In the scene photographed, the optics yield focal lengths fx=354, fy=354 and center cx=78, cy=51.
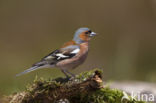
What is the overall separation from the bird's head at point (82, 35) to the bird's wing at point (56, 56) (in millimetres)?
A: 346

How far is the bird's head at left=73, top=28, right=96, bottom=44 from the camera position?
21.0ft

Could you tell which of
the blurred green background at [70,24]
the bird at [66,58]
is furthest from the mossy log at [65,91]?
the blurred green background at [70,24]

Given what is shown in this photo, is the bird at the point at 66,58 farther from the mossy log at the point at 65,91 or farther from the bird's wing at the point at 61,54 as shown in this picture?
the mossy log at the point at 65,91

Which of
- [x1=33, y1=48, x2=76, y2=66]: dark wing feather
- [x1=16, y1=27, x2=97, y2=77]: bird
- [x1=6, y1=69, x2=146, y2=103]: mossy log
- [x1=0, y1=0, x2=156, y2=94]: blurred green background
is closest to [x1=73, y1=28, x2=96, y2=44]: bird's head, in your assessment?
[x1=16, y1=27, x2=97, y2=77]: bird

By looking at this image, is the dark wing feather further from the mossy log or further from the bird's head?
the mossy log

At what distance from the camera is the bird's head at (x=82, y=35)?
6395 mm

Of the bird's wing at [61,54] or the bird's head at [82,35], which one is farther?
the bird's head at [82,35]

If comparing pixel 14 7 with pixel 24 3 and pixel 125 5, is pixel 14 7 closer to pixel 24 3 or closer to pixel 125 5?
pixel 24 3

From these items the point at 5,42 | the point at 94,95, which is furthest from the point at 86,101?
the point at 5,42

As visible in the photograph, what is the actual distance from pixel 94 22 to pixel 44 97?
1007cm

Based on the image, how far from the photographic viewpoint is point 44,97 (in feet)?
15.2

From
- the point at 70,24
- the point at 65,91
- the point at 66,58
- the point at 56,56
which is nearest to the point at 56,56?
the point at 56,56

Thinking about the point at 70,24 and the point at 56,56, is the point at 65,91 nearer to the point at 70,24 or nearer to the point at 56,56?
the point at 56,56

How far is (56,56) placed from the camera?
5.83 metres
